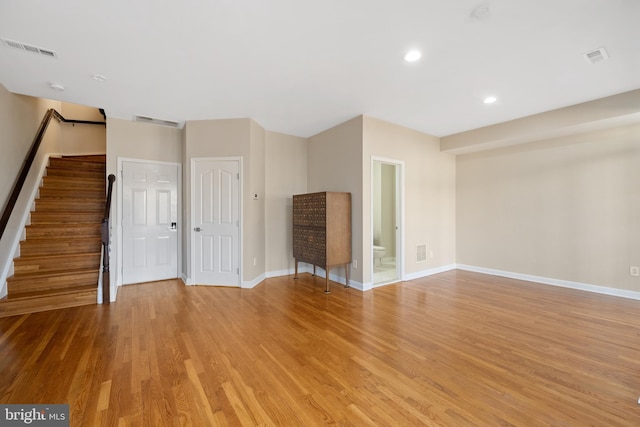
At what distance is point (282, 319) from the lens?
10.0 ft

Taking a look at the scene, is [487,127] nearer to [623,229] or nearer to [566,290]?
[623,229]

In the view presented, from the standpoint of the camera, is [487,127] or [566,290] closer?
[566,290]

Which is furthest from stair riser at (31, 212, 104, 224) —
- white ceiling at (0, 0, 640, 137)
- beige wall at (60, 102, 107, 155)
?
beige wall at (60, 102, 107, 155)

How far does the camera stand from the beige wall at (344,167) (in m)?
4.20

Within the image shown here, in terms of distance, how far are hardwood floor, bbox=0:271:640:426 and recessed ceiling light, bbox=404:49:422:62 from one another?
2706 mm

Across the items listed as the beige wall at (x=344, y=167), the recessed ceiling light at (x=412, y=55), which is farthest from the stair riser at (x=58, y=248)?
the recessed ceiling light at (x=412, y=55)

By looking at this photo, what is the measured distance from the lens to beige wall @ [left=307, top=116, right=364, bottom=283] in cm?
420

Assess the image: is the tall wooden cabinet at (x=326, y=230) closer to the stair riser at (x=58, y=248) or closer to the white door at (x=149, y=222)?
the white door at (x=149, y=222)

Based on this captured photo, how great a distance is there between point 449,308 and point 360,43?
317 centimetres

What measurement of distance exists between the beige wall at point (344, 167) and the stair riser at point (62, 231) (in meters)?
3.66

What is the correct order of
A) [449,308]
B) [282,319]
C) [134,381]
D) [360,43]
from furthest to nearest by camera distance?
[449,308]
[282,319]
[360,43]
[134,381]

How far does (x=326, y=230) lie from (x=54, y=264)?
384cm

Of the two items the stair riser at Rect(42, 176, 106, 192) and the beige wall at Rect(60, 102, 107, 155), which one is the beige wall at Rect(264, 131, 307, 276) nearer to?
the stair riser at Rect(42, 176, 106, 192)

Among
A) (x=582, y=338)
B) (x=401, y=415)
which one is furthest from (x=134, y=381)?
(x=582, y=338)
